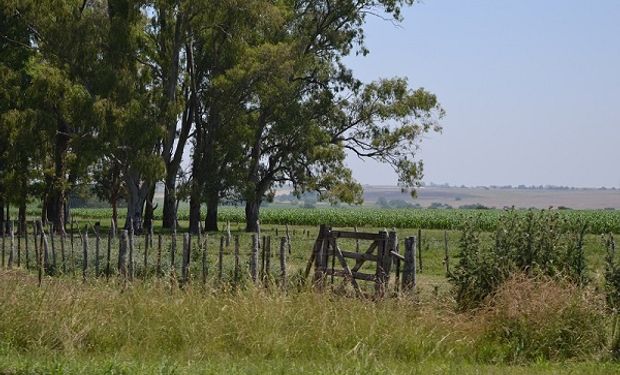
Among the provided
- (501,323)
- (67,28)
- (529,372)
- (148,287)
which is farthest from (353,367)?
(67,28)

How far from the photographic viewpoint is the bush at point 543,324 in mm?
12766

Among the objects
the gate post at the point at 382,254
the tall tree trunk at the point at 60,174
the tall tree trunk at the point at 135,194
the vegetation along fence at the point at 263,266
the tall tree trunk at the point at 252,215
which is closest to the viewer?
the vegetation along fence at the point at 263,266

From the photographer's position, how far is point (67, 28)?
139 feet

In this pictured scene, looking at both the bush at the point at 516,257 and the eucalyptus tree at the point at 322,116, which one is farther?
the eucalyptus tree at the point at 322,116

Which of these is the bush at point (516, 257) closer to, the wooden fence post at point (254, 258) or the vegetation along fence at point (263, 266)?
the vegetation along fence at point (263, 266)

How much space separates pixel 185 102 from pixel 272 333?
124 ft

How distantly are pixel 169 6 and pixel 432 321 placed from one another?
35307mm

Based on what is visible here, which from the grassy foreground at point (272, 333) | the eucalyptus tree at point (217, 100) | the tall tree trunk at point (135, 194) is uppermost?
the eucalyptus tree at point (217, 100)

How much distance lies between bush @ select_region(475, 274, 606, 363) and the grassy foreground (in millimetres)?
24

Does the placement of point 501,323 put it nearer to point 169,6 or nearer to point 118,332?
point 118,332

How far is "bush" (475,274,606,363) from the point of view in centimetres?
1277

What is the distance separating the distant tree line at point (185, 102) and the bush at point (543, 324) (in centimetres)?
3146

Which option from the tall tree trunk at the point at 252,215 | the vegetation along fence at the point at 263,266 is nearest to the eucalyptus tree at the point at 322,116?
the tall tree trunk at the point at 252,215

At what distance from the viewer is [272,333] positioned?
491 inches
